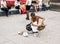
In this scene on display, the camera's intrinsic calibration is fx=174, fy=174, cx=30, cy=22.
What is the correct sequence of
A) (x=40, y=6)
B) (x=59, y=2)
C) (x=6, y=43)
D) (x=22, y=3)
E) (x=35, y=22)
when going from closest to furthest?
(x=6, y=43) → (x=35, y=22) → (x=22, y=3) → (x=40, y=6) → (x=59, y=2)

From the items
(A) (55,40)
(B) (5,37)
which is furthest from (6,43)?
(A) (55,40)

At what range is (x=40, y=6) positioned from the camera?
16.1 m

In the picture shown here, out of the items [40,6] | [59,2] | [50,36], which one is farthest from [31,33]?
[59,2]

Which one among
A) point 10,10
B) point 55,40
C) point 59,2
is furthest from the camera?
point 59,2

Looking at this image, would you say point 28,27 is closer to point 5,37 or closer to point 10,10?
point 5,37

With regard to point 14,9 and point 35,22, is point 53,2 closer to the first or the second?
point 14,9

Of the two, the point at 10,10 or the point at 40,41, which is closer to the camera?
the point at 40,41

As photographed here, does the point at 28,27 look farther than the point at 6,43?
Yes

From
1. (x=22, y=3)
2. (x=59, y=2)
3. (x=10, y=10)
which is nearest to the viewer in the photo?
(x=10, y=10)

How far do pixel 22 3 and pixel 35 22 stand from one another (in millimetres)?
7670

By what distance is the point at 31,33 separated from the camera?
7359mm

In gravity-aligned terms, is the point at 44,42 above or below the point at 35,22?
below

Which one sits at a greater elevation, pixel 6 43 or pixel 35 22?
pixel 35 22

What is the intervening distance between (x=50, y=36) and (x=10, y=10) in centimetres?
688
